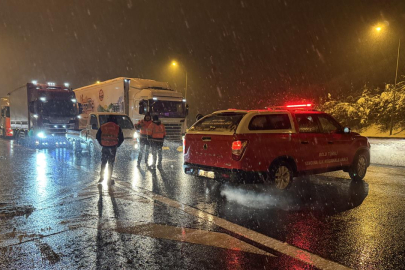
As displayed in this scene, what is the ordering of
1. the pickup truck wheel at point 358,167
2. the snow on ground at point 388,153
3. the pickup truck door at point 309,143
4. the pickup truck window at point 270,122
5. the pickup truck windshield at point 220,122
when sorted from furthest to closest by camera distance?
the snow on ground at point 388,153
the pickup truck wheel at point 358,167
the pickup truck door at point 309,143
the pickup truck windshield at point 220,122
the pickup truck window at point 270,122

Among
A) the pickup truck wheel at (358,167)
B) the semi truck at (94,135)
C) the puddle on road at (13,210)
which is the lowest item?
the puddle on road at (13,210)

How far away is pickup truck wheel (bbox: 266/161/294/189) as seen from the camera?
22.0ft

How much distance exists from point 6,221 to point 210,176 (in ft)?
11.8

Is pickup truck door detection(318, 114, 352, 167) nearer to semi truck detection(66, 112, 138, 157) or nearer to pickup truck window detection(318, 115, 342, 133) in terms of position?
pickup truck window detection(318, 115, 342, 133)

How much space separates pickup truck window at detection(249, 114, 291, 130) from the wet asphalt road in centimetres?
143

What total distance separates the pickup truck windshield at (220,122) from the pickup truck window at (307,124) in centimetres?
137

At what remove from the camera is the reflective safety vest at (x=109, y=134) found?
317 inches

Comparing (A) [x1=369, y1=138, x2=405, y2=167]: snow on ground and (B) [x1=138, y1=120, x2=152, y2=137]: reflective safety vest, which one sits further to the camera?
(A) [x1=369, y1=138, x2=405, y2=167]: snow on ground

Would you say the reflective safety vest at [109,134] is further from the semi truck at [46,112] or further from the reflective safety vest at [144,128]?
the semi truck at [46,112]

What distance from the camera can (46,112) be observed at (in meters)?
17.6

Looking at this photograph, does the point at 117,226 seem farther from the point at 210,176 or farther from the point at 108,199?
the point at 210,176

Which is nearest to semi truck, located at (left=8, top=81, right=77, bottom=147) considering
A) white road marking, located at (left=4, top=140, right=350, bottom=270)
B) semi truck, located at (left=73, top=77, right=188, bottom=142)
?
semi truck, located at (left=73, top=77, right=188, bottom=142)

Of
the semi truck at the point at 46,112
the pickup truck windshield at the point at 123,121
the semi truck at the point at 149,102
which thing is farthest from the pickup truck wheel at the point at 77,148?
the semi truck at the point at 149,102

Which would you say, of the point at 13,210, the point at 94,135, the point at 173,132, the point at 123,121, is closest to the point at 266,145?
the point at 13,210
